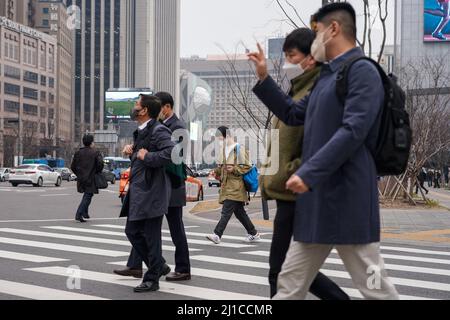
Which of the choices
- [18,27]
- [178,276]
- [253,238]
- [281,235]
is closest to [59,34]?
[18,27]

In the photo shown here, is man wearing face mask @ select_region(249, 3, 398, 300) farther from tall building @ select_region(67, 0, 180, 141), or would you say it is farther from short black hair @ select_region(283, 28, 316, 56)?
tall building @ select_region(67, 0, 180, 141)

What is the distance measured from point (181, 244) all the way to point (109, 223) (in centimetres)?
727

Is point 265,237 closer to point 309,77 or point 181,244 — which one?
point 181,244

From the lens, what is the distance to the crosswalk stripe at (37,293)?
19.6 ft

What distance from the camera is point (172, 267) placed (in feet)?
26.0

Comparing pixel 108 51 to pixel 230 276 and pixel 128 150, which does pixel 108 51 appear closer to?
pixel 230 276

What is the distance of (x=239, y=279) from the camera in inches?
282

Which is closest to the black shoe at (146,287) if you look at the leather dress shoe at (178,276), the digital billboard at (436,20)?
the leather dress shoe at (178,276)

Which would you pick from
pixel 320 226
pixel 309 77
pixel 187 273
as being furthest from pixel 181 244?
pixel 320 226

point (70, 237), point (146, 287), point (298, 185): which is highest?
point (298, 185)

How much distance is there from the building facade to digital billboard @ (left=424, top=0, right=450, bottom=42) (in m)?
50.7

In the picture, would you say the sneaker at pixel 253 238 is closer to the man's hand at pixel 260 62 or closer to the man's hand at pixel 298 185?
the man's hand at pixel 260 62

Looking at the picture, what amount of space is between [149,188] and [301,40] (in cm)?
234

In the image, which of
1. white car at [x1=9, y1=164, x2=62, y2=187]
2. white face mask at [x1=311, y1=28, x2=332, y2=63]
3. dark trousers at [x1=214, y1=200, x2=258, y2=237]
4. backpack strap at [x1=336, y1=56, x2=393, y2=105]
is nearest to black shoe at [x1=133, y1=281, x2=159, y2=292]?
white face mask at [x1=311, y1=28, x2=332, y2=63]
